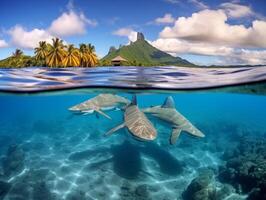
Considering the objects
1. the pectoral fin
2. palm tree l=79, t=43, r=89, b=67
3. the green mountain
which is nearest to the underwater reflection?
the pectoral fin

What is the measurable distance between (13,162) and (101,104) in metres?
6.02

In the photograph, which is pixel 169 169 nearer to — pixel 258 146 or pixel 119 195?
pixel 119 195

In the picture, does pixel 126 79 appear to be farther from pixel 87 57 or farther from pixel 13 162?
pixel 87 57

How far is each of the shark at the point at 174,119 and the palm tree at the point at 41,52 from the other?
37929 mm

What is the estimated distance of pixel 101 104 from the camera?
1670 centimetres

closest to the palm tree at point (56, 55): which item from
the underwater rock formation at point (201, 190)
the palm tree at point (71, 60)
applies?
the palm tree at point (71, 60)

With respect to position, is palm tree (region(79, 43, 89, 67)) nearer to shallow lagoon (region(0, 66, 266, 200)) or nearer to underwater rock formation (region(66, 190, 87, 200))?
shallow lagoon (region(0, 66, 266, 200))

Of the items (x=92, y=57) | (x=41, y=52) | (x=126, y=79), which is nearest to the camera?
(x=126, y=79)

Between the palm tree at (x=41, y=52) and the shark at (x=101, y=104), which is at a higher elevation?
the palm tree at (x=41, y=52)

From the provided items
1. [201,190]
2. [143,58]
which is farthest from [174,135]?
[143,58]

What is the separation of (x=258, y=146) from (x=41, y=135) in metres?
16.7

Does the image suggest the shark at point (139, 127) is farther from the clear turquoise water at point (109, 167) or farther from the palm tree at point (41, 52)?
the palm tree at point (41, 52)

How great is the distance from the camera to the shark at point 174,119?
13.8m

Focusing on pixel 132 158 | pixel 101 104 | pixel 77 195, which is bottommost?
pixel 77 195
